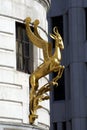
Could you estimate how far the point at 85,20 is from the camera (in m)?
44.0

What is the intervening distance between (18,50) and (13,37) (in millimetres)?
537

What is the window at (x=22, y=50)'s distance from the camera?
791 inches

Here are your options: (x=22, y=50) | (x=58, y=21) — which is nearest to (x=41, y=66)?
(x=22, y=50)

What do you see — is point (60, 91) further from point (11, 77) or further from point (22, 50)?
point (11, 77)

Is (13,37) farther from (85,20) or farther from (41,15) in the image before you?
(85,20)

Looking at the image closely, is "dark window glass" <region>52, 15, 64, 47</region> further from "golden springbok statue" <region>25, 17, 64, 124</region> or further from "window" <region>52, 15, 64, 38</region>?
"golden springbok statue" <region>25, 17, 64, 124</region>

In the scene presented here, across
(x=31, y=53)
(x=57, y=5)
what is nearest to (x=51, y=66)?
(x=31, y=53)

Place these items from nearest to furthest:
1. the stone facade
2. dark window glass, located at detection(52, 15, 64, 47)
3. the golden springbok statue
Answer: the stone facade → the golden springbok statue → dark window glass, located at detection(52, 15, 64, 47)

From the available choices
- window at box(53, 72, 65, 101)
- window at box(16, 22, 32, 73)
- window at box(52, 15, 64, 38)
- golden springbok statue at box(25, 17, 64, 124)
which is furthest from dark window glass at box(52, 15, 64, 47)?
golden springbok statue at box(25, 17, 64, 124)

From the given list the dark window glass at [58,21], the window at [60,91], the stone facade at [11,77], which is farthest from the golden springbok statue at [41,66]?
the dark window glass at [58,21]

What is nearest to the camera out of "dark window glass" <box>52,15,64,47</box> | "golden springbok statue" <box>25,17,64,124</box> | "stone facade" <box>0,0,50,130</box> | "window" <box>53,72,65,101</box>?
"stone facade" <box>0,0,50,130</box>

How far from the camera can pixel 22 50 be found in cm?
2030

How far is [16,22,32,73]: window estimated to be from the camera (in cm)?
2009

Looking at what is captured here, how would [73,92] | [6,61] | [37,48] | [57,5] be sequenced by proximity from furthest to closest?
[57,5] < [73,92] < [37,48] < [6,61]
